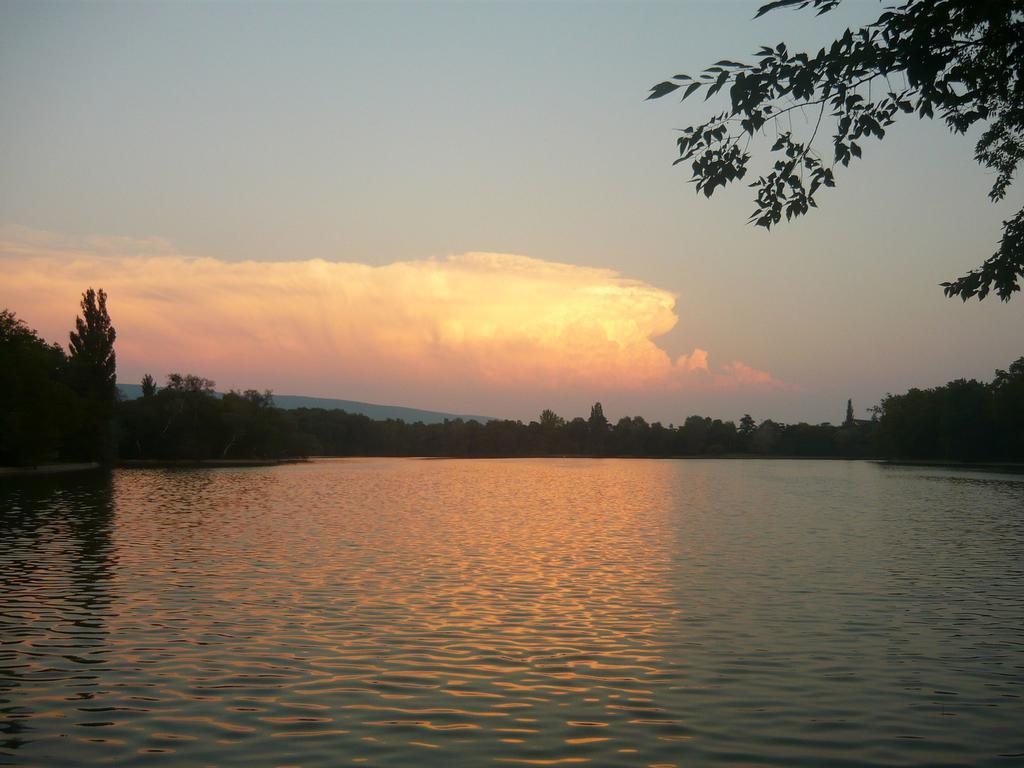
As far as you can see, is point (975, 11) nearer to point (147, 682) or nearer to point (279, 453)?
point (147, 682)

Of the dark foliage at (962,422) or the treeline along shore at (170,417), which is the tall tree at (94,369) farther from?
the dark foliage at (962,422)

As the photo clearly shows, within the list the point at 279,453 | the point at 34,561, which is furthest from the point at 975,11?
the point at 279,453

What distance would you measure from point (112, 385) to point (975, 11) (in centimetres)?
10161

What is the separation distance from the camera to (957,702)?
1120cm

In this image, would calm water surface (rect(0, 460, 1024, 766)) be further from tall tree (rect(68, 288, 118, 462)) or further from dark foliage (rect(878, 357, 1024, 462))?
dark foliage (rect(878, 357, 1024, 462))

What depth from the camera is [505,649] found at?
13938mm

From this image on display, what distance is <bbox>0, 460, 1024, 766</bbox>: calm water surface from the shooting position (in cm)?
947

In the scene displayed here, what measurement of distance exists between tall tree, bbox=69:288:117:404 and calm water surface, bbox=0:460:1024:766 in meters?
72.2

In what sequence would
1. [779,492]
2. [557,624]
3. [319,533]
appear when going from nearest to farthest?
[557,624] → [319,533] → [779,492]

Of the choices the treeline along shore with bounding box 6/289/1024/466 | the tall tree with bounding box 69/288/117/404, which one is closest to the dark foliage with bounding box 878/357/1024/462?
the treeline along shore with bounding box 6/289/1024/466

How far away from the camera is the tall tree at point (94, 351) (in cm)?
9731

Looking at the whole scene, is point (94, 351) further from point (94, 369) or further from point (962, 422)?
point (962, 422)

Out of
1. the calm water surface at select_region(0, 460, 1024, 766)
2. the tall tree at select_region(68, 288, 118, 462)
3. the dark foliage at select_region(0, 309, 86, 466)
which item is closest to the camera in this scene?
the calm water surface at select_region(0, 460, 1024, 766)

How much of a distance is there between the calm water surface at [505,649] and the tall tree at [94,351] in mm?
72150
